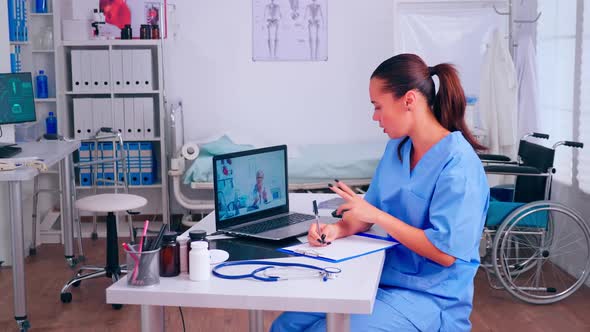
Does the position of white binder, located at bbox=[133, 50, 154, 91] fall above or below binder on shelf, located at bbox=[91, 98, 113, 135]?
above

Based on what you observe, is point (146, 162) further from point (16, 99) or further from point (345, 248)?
point (345, 248)

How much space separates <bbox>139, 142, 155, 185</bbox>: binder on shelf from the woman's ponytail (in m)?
3.30

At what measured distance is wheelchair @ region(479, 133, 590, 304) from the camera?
3.71 meters

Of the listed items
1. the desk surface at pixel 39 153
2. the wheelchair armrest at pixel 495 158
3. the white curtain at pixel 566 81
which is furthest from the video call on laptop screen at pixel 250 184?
the white curtain at pixel 566 81

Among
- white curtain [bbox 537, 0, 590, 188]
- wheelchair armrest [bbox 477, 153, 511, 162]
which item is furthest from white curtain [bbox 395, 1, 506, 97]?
wheelchair armrest [bbox 477, 153, 511, 162]

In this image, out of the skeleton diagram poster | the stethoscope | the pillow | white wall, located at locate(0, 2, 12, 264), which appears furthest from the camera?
the skeleton diagram poster

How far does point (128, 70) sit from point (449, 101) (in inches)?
132

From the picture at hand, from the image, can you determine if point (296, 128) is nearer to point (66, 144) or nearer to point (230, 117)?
point (230, 117)

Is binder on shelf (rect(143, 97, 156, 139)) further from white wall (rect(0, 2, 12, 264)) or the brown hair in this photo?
the brown hair

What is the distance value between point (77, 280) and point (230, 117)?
210 centimetres

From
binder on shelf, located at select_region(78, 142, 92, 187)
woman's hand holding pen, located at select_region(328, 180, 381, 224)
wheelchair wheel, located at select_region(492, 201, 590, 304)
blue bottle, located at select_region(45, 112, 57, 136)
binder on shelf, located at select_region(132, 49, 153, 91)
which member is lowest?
wheelchair wheel, located at select_region(492, 201, 590, 304)

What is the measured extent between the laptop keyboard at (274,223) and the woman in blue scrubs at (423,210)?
209 mm

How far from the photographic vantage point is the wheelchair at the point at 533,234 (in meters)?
3.71

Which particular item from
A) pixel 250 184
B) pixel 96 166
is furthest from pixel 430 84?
pixel 96 166
